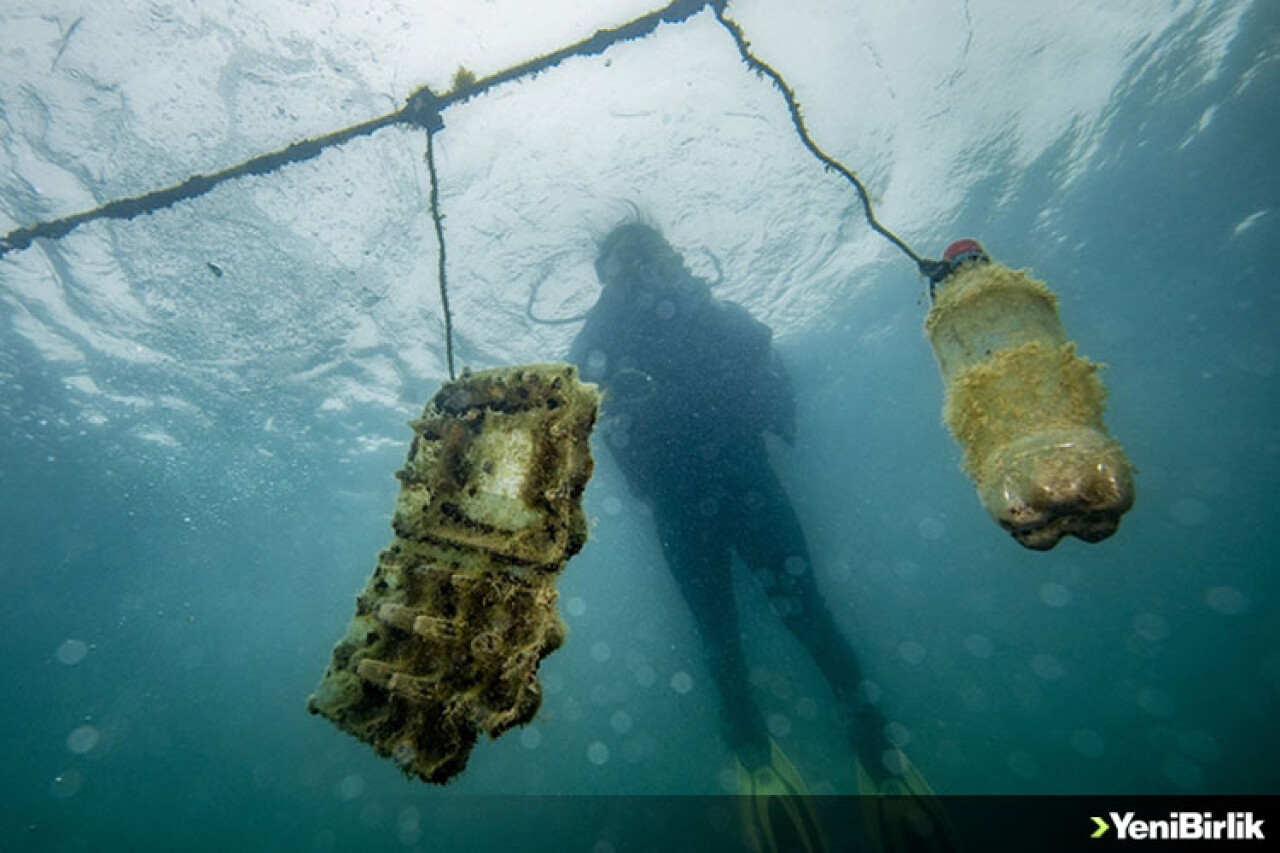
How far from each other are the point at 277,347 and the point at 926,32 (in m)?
18.1

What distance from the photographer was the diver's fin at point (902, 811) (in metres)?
7.51

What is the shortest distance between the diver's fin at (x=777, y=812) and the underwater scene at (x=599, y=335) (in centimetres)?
6

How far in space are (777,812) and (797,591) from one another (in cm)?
340

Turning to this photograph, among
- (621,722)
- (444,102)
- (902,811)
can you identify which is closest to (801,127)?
(444,102)

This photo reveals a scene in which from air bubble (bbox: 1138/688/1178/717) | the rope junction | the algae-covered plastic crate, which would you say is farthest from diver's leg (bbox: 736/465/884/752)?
air bubble (bbox: 1138/688/1178/717)

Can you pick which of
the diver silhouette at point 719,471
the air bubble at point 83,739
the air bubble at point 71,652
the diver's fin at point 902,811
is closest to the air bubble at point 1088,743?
the diver's fin at point 902,811

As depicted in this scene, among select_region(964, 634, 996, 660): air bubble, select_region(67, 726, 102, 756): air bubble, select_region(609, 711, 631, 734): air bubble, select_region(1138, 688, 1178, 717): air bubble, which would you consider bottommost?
select_region(67, 726, 102, 756): air bubble

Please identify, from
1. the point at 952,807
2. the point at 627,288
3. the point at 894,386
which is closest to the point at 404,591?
the point at 627,288

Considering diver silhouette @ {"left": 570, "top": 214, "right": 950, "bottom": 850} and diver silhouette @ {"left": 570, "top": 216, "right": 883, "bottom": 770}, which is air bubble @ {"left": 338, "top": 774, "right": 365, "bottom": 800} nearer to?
diver silhouette @ {"left": 570, "top": 214, "right": 950, "bottom": 850}

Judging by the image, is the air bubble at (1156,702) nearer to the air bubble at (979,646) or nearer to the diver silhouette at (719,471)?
the air bubble at (979,646)

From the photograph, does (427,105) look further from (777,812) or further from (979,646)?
(979,646)

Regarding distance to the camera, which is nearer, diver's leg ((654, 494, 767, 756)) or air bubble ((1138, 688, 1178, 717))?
diver's leg ((654, 494, 767, 756))

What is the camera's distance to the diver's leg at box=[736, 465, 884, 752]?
8344mm

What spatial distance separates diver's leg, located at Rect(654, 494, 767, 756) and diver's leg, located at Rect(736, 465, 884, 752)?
54cm
